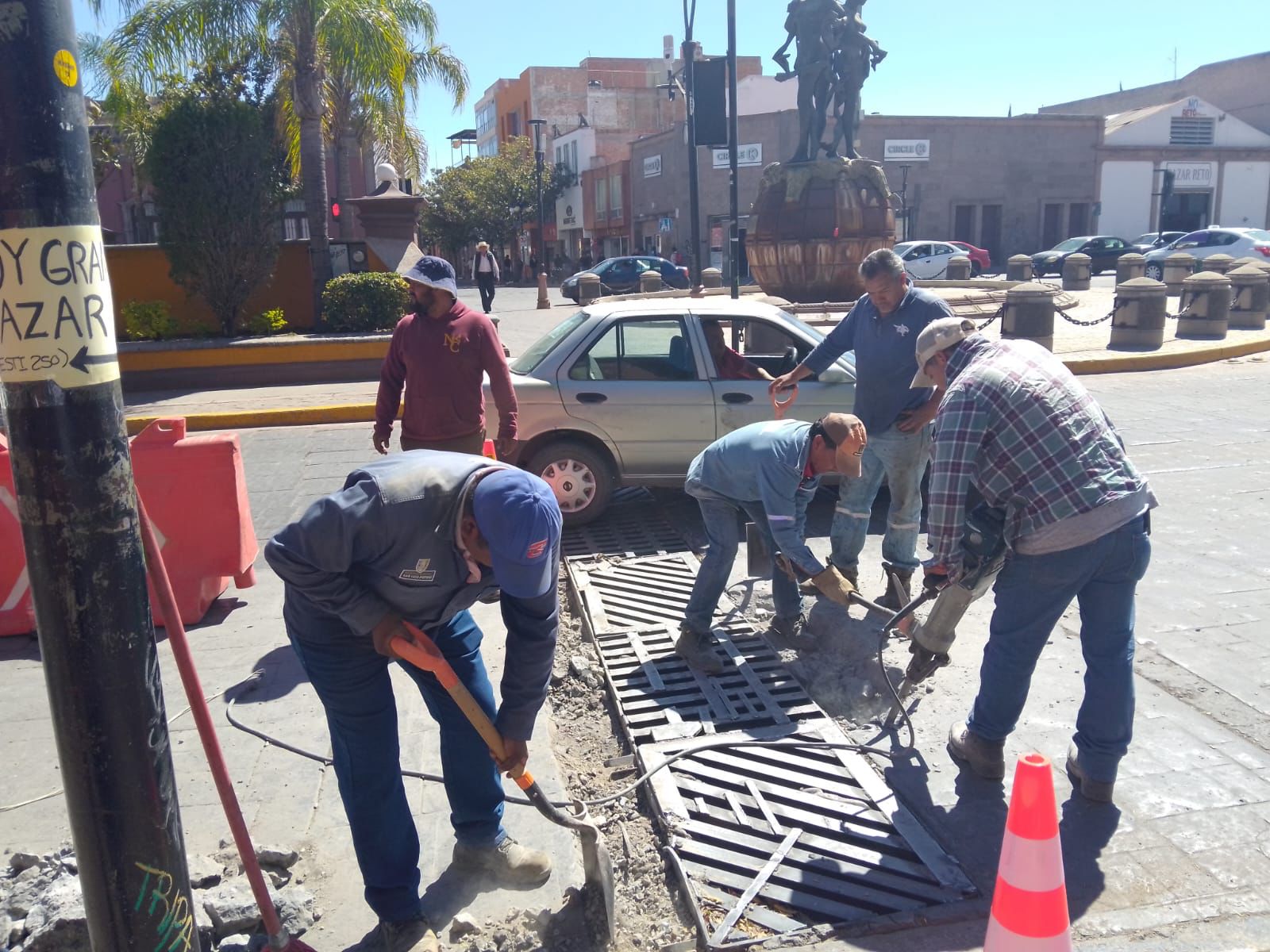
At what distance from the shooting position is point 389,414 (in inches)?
221

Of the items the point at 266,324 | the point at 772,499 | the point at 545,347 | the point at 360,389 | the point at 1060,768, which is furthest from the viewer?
the point at 266,324

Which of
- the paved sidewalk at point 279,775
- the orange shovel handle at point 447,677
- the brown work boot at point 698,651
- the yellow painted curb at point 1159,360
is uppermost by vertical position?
the orange shovel handle at point 447,677

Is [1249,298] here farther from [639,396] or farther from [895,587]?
[895,587]

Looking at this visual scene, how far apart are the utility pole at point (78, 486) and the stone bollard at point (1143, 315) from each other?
1639 cm

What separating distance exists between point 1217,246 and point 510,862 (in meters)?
33.6

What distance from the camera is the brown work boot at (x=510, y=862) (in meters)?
3.23

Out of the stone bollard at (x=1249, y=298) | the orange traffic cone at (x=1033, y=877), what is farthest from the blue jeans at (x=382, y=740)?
the stone bollard at (x=1249, y=298)

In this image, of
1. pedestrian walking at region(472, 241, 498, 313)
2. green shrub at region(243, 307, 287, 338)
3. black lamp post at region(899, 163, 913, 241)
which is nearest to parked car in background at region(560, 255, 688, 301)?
pedestrian walking at region(472, 241, 498, 313)

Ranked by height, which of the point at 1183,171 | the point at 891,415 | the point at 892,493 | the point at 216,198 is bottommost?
the point at 892,493

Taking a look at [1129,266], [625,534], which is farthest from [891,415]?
[1129,266]

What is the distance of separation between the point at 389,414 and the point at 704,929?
11.3ft

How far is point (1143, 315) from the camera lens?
15859mm

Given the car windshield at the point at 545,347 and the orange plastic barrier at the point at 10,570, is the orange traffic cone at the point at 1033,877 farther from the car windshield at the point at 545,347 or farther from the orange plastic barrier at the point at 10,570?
the car windshield at the point at 545,347

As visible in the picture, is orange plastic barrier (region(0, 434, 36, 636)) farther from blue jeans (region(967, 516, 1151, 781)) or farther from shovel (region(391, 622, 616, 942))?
blue jeans (region(967, 516, 1151, 781))
